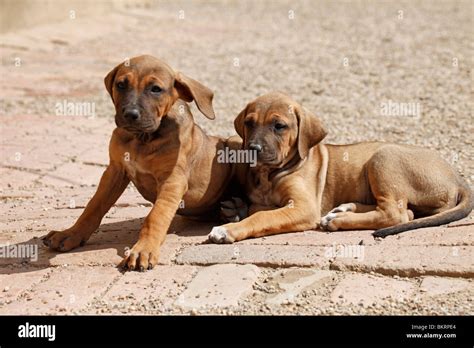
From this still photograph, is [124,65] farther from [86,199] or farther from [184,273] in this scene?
[86,199]

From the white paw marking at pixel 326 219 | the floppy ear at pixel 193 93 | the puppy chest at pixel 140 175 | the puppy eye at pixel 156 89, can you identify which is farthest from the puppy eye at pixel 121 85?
the white paw marking at pixel 326 219

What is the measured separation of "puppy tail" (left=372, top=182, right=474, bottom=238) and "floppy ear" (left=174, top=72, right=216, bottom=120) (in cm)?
149

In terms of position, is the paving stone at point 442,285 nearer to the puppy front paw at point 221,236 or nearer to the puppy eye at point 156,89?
the puppy front paw at point 221,236

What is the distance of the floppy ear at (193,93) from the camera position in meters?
6.55

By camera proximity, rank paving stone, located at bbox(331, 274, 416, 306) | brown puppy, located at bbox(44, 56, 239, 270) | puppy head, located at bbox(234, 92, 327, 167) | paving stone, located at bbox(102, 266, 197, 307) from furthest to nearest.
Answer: puppy head, located at bbox(234, 92, 327, 167)
brown puppy, located at bbox(44, 56, 239, 270)
paving stone, located at bbox(102, 266, 197, 307)
paving stone, located at bbox(331, 274, 416, 306)

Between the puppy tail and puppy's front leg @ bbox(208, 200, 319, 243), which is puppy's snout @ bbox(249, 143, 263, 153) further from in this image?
the puppy tail

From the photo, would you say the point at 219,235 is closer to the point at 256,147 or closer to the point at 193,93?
the point at 256,147

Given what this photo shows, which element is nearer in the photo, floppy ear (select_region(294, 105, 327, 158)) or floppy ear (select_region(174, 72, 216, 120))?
floppy ear (select_region(174, 72, 216, 120))

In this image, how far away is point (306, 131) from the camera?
6.92 metres

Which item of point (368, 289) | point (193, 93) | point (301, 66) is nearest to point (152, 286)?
point (368, 289)

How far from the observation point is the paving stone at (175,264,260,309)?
536 centimetres

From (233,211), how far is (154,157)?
0.85m

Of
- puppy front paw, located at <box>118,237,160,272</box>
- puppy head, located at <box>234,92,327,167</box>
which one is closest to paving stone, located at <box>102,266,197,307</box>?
puppy front paw, located at <box>118,237,160,272</box>

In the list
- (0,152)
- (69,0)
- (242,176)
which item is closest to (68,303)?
(242,176)
